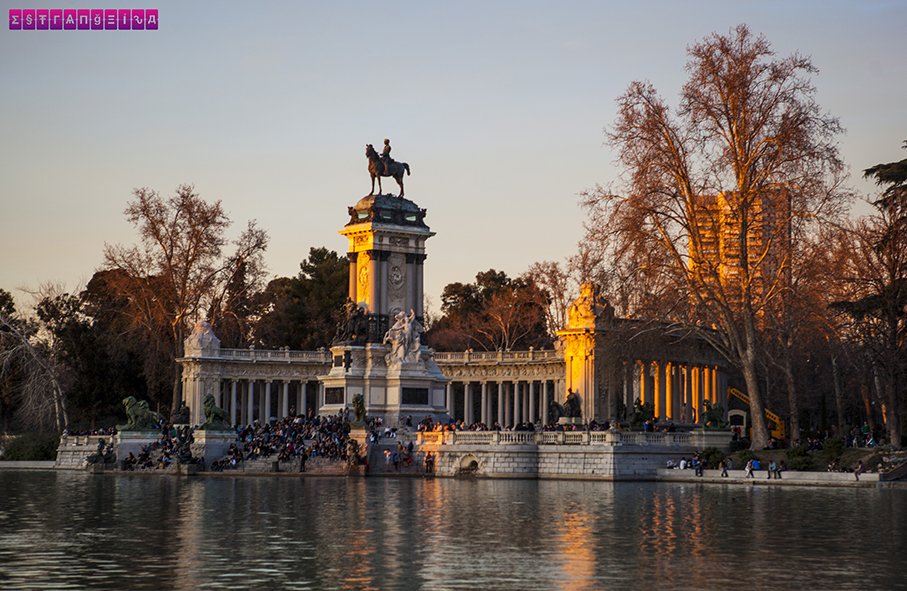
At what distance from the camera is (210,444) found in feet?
198

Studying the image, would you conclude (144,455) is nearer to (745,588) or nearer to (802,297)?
(802,297)

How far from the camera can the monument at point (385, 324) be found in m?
68.4

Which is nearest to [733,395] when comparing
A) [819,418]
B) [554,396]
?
[819,418]

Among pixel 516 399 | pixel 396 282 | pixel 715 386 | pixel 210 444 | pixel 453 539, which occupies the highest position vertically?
pixel 396 282

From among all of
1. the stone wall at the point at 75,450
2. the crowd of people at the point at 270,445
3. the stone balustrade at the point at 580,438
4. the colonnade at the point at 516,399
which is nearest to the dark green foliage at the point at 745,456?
the stone balustrade at the point at 580,438

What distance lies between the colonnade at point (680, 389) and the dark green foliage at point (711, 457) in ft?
91.8

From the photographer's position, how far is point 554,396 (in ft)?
290

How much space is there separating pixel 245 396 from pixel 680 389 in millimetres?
27802

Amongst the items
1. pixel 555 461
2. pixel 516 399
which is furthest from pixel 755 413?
pixel 516 399

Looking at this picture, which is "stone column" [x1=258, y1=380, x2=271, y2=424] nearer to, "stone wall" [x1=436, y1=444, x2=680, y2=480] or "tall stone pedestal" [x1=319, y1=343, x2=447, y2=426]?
"tall stone pedestal" [x1=319, y1=343, x2=447, y2=426]

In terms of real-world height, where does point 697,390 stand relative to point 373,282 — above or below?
below

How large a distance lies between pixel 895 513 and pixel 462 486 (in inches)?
663

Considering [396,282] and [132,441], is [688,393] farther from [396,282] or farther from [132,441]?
[132,441]

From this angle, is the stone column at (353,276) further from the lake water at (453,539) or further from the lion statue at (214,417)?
the lake water at (453,539)
